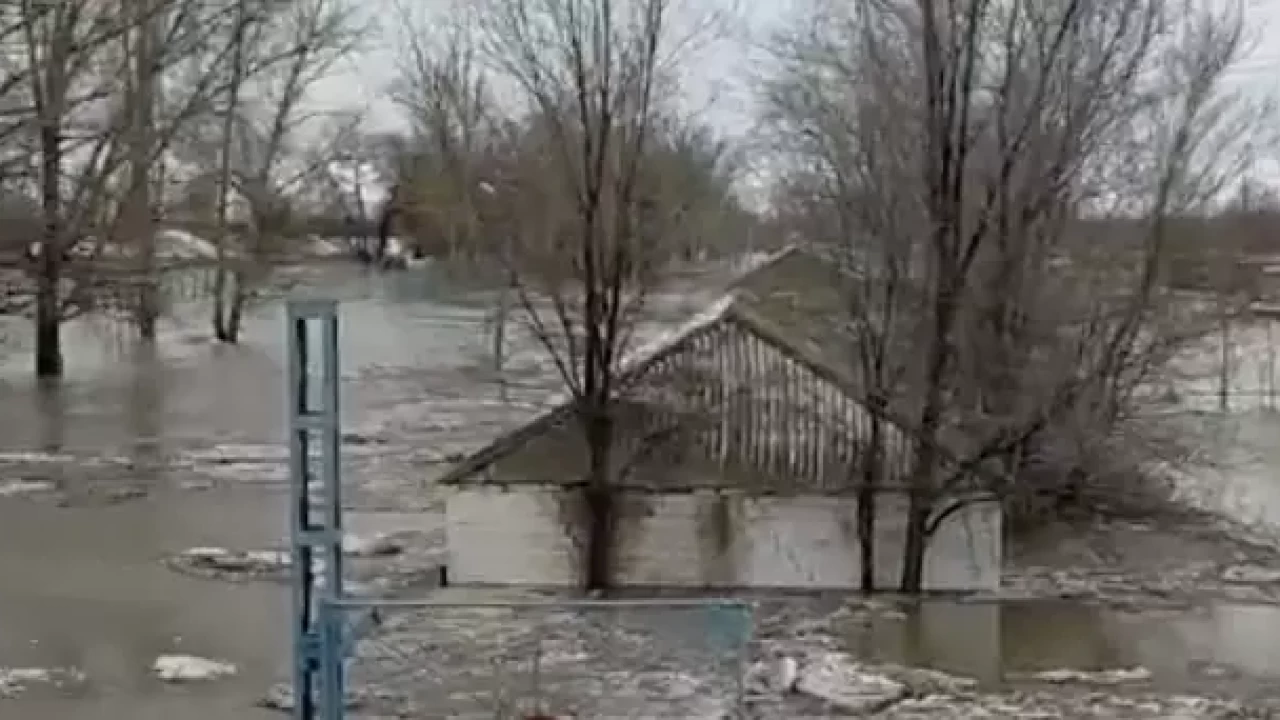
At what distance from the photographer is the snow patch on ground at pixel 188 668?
1263 cm

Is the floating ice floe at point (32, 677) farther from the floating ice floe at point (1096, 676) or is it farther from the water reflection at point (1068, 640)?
the floating ice floe at point (1096, 676)

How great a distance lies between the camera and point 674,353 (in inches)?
707

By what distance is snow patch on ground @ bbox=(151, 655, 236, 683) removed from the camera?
12.6 meters

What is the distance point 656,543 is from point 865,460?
2.07m

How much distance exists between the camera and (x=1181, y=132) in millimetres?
22203

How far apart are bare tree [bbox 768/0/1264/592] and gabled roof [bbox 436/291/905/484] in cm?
45

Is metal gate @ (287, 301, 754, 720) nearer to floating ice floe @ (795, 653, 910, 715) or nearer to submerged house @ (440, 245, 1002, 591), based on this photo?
floating ice floe @ (795, 653, 910, 715)

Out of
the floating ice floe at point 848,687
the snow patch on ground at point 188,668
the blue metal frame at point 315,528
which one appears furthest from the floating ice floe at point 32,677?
the floating ice floe at point 848,687

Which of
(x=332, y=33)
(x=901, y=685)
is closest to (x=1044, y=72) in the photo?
(x=901, y=685)

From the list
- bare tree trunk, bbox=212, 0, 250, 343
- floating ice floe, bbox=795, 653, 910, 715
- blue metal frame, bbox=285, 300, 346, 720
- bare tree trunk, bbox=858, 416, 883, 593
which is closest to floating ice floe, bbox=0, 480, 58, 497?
bare tree trunk, bbox=212, 0, 250, 343

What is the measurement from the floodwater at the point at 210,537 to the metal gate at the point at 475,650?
1556mm

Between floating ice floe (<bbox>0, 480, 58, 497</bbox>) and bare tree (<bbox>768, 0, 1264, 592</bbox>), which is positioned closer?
bare tree (<bbox>768, 0, 1264, 592</bbox>)

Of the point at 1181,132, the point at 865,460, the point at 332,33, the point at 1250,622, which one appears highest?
the point at 332,33

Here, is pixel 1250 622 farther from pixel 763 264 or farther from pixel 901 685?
pixel 763 264
